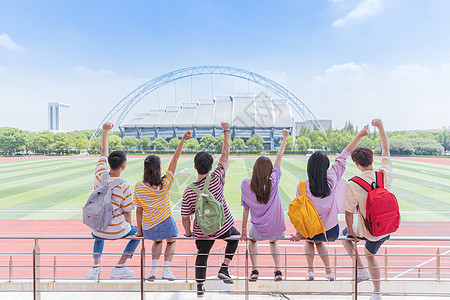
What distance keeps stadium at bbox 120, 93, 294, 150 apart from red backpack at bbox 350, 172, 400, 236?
243ft

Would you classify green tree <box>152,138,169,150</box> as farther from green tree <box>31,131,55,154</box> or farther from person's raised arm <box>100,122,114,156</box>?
person's raised arm <box>100,122,114,156</box>

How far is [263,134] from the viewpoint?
271ft

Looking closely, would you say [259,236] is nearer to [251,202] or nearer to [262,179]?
[251,202]

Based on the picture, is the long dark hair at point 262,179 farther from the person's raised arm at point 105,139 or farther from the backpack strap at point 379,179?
→ the person's raised arm at point 105,139

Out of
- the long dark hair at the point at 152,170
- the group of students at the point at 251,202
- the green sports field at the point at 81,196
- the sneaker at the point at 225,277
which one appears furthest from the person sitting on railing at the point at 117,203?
the green sports field at the point at 81,196

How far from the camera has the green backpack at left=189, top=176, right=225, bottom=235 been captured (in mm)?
2736

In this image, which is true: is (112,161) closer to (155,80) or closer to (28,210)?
(28,210)

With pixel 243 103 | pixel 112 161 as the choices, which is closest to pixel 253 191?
pixel 112 161

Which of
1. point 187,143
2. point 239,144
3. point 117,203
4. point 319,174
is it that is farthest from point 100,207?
point 239,144

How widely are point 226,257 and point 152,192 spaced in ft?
3.22

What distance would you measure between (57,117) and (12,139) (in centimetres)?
9057

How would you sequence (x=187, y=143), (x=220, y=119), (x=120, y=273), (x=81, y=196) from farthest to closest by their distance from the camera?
(x=220, y=119), (x=187, y=143), (x=81, y=196), (x=120, y=273)

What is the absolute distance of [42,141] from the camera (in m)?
59.7

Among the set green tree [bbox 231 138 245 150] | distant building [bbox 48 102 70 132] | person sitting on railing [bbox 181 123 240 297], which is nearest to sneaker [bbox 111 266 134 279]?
person sitting on railing [bbox 181 123 240 297]
